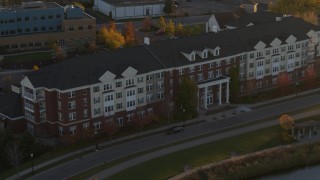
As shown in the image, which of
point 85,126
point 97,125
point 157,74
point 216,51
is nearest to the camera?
point 85,126

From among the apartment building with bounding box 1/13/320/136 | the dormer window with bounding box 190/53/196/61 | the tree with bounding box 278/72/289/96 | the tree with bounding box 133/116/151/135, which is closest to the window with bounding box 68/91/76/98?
the apartment building with bounding box 1/13/320/136

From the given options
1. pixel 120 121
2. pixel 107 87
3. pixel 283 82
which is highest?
pixel 107 87

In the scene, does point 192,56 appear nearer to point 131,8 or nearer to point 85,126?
point 85,126

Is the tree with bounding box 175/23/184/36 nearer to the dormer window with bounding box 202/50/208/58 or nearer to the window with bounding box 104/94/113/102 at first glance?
the dormer window with bounding box 202/50/208/58

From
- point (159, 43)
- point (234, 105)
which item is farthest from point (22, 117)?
point (234, 105)

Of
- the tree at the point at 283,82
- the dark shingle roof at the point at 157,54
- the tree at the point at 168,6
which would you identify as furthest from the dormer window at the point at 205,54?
the tree at the point at 168,6

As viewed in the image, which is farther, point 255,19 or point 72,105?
point 255,19

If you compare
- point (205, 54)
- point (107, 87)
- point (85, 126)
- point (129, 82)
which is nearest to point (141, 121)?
point (129, 82)
